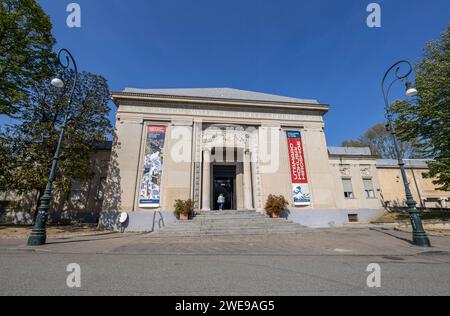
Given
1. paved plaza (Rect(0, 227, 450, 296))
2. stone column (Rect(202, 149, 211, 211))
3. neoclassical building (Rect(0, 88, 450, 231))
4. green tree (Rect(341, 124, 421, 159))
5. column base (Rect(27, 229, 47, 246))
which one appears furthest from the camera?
green tree (Rect(341, 124, 421, 159))

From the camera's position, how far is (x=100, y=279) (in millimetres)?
4047

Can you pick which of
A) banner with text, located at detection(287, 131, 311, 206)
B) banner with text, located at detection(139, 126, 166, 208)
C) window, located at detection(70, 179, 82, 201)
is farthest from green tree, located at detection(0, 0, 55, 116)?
banner with text, located at detection(287, 131, 311, 206)

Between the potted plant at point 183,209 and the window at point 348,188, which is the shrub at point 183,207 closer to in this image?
the potted plant at point 183,209

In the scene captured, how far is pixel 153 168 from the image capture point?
1537 cm

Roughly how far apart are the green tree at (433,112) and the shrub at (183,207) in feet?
55.7

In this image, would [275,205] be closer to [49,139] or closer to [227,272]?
[227,272]

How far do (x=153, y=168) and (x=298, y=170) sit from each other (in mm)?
12289

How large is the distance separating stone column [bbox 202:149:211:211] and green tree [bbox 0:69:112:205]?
308 inches

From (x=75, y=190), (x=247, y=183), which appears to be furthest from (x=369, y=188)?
(x=75, y=190)

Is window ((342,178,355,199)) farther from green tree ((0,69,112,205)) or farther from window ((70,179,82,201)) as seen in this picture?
window ((70,179,82,201))

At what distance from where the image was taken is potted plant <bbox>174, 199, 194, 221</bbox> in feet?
44.3

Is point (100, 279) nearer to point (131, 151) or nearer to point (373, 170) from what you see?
point (131, 151)
